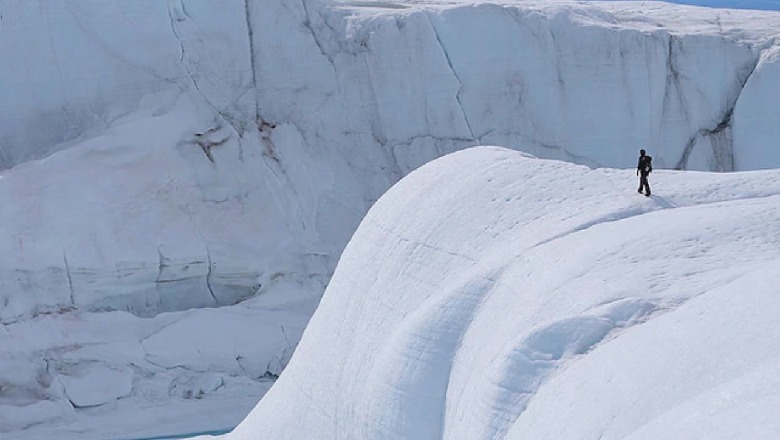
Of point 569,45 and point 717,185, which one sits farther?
point 569,45

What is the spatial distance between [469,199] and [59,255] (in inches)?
233

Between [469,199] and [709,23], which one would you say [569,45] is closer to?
[709,23]

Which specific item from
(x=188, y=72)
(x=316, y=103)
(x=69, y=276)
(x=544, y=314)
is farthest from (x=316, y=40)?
(x=544, y=314)

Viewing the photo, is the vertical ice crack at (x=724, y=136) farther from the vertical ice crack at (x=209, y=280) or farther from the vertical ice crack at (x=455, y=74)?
the vertical ice crack at (x=209, y=280)

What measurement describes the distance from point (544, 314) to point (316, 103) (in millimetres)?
7647

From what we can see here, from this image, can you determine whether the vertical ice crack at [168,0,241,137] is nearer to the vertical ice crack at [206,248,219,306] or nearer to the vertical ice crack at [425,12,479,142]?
the vertical ice crack at [206,248,219,306]

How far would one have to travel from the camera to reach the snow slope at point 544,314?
13.5 feet

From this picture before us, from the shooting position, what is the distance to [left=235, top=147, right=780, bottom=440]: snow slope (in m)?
4.13

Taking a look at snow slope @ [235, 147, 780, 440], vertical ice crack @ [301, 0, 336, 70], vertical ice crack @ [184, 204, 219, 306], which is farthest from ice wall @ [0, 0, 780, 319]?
snow slope @ [235, 147, 780, 440]

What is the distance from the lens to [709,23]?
13047 millimetres

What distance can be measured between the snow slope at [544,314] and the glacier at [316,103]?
204 inches

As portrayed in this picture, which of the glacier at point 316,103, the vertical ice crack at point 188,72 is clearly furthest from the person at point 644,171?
the vertical ice crack at point 188,72

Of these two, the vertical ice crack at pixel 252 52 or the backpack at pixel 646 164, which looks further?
the vertical ice crack at pixel 252 52

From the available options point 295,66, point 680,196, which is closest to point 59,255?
point 295,66
